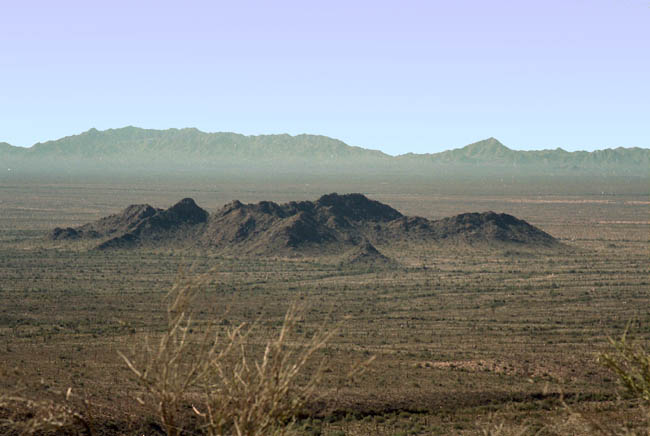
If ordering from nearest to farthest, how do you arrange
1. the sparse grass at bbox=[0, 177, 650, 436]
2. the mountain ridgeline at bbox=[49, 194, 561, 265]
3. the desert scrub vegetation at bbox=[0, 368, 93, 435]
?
the desert scrub vegetation at bbox=[0, 368, 93, 435] → the sparse grass at bbox=[0, 177, 650, 436] → the mountain ridgeline at bbox=[49, 194, 561, 265]

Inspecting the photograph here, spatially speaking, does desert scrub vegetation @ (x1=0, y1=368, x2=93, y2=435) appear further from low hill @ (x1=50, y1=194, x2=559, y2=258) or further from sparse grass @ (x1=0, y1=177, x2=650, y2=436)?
low hill @ (x1=50, y1=194, x2=559, y2=258)

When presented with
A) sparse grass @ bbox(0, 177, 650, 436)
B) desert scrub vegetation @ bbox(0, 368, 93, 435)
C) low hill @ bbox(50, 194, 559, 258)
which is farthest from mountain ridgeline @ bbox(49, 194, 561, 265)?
desert scrub vegetation @ bbox(0, 368, 93, 435)

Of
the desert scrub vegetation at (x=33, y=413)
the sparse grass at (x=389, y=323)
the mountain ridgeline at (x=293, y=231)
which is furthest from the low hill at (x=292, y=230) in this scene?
the desert scrub vegetation at (x=33, y=413)

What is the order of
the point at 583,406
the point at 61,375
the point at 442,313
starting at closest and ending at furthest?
the point at 583,406 → the point at 61,375 → the point at 442,313

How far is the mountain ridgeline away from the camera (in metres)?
70.6

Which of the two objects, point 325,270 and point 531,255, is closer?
point 325,270

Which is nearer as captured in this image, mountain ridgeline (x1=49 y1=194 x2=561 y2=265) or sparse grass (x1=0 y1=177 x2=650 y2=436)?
sparse grass (x1=0 y1=177 x2=650 y2=436)

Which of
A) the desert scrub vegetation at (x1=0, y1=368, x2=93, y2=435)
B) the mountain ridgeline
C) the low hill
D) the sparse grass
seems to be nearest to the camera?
the desert scrub vegetation at (x1=0, y1=368, x2=93, y2=435)

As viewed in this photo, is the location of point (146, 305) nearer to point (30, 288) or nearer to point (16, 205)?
point (30, 288)

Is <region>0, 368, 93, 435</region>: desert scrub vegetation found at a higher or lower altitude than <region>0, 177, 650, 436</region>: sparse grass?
higher

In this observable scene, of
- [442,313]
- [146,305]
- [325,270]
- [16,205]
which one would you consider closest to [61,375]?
[146,305]

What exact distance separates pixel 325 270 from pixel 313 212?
76.2 feet

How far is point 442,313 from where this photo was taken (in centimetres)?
4238

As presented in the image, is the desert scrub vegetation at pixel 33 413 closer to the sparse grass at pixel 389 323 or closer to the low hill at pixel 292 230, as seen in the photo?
the sparse grass at pixel 389 323
